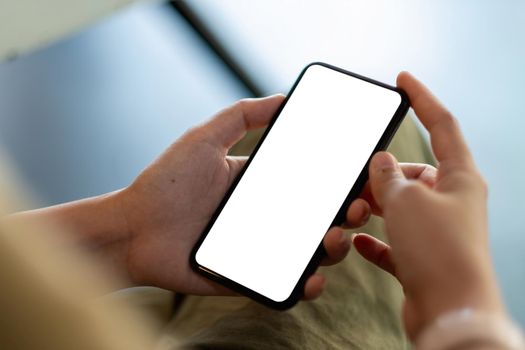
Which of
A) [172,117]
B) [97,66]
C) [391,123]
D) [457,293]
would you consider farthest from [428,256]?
[97,66]

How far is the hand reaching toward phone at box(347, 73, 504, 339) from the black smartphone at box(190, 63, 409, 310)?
7cm

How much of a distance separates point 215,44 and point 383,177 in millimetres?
702

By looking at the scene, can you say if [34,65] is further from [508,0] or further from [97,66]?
[508,0]

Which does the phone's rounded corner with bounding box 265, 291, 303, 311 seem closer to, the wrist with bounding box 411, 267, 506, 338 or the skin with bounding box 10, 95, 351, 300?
the skin with bounding box 10, 95, 351, 300

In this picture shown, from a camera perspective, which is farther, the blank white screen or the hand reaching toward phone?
the blank white screen

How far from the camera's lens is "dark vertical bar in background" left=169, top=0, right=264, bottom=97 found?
1101mm

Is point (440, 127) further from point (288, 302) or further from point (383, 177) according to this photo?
point (288, 302)

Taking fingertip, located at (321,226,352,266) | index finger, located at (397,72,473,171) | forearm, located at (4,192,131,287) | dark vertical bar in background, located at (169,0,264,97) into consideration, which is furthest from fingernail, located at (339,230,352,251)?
dark vertical bar in background, located at (169,0,264,97)

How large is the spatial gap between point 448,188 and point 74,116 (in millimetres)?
722

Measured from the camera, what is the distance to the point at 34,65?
3.43 ft

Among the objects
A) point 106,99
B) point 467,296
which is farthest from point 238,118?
point 106,99

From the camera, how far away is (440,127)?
19.4 inches

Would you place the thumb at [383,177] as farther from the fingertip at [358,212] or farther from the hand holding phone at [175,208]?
the hand holding phone at [175,208]

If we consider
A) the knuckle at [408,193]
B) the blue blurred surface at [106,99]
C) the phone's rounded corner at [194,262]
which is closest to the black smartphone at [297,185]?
the phone's rounded corner at [194,262]
